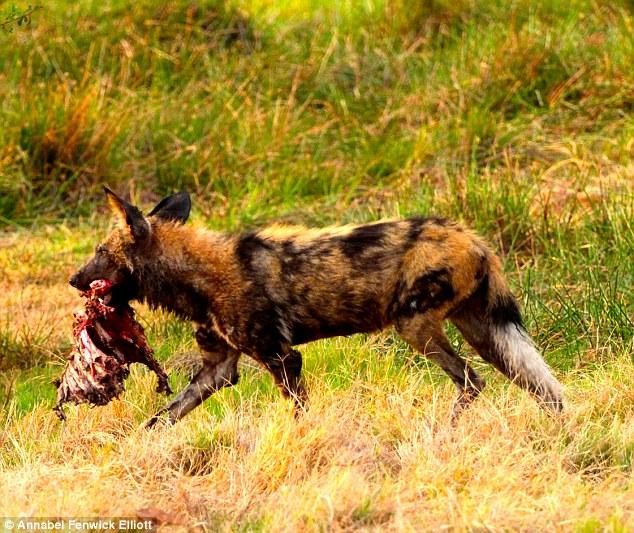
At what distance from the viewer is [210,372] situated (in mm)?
5141

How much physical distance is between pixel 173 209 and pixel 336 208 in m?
2.84

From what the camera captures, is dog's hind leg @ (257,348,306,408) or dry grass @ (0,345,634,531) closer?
dry grass @ (0,345,634,531)

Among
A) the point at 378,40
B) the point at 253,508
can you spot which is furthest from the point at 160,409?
the point at 378,40

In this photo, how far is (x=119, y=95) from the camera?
954cm

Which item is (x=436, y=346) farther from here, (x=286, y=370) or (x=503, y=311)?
(x=286, y=370)

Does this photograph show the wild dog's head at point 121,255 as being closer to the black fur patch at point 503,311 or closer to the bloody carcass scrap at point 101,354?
the bloody carcass scrap at point 101,354

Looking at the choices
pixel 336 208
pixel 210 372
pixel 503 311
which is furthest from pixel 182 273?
pixel 336 208

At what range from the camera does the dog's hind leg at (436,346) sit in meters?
4.95

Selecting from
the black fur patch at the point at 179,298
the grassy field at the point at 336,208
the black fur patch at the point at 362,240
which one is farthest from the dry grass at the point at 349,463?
the black fur patch at the point at 362,240

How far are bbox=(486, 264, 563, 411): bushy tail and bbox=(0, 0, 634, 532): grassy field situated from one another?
8cm

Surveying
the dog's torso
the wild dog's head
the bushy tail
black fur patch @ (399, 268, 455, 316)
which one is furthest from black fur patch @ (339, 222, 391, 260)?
the wild dog's head

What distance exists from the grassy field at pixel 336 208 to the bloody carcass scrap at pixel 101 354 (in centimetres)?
14

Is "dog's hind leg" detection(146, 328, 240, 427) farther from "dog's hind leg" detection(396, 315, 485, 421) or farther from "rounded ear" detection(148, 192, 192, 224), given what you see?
"dog's hind leg" detection(396, 315, 485, 421)

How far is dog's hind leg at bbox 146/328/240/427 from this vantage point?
16.6 ft
